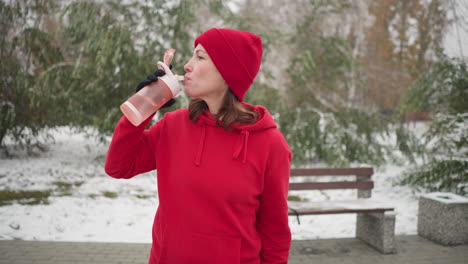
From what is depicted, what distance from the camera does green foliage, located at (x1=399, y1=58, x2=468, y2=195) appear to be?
248 inches

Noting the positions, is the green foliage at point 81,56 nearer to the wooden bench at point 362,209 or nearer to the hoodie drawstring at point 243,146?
the wooden bench at point 362,209

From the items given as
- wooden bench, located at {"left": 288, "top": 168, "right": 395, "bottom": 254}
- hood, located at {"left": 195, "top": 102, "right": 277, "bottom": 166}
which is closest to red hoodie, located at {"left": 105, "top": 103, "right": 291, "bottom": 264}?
hood, located at {"left": 195, "top": 102, "right": 277, "bottom": 166}

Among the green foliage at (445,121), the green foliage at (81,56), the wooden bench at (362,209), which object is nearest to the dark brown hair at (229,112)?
the wooden bench at (362,209)

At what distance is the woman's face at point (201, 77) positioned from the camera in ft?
5.31

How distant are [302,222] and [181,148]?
450cm

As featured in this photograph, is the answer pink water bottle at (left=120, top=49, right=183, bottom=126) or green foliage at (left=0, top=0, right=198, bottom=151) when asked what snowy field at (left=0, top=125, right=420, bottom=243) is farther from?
pink water bottle at (left=120, top=49, right=183, bottom=126)

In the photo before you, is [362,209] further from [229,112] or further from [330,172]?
[229,112]

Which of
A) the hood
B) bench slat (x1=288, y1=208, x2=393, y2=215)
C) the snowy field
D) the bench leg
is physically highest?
the hood

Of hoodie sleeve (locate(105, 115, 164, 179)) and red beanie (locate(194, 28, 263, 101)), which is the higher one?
red beanie (locate(194, 28, 263, 101))

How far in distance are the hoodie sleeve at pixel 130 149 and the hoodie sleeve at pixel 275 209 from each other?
0.56m

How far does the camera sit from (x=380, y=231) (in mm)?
4578

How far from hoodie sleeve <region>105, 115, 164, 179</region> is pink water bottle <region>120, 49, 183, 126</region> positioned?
3.0 inches

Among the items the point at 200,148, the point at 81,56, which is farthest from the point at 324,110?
the point at 200,148

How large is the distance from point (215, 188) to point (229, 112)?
1.12 ft
